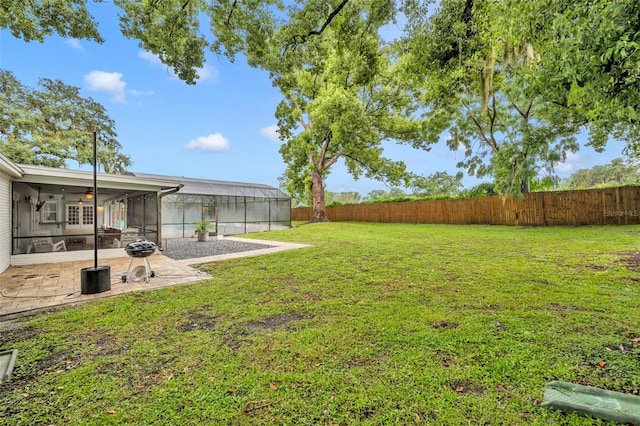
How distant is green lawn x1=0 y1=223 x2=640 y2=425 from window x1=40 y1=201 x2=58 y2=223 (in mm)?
10624

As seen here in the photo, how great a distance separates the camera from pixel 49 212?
11.2 m

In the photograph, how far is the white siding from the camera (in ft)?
18.2

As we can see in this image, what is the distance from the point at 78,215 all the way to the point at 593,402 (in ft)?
56.2

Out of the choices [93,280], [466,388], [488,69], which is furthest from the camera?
[488,69]

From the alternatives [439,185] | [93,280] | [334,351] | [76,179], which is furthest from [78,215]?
[439,185]

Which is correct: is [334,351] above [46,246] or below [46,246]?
below

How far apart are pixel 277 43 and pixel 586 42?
6.33 metres

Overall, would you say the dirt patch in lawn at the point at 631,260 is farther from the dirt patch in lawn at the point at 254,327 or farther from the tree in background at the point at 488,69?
the dirt patch in lawn at the point at 254,327

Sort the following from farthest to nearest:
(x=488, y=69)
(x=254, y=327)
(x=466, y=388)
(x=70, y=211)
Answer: (x=70, y=211) < (x=488, y=69) < (x=254, y=327) < (x=466, y=388)

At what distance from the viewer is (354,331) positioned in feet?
8.95

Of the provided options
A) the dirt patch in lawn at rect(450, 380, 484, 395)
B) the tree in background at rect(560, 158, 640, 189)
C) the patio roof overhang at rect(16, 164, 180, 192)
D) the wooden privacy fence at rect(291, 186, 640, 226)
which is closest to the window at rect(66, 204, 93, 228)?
the patio roof overhang at rect(16, 164, 180, 192)

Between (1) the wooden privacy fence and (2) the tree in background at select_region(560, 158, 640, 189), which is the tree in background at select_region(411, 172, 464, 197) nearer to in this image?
(2) the tree in background at select_region(560, 158, 640, 189)

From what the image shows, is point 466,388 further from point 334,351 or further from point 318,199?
point 318,199

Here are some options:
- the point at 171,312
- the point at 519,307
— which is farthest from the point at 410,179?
the point at 171,312
